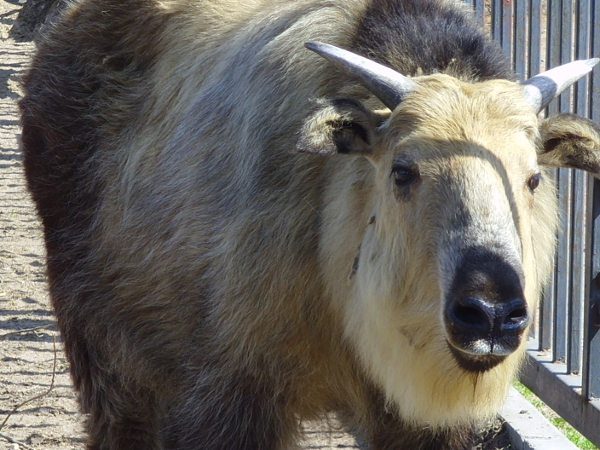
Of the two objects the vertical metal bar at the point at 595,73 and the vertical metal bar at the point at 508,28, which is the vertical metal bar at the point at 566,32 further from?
the vertical metal bar at the point at 508,28

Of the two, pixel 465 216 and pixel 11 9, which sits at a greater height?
pixel 465 216

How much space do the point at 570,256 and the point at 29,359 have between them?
329 cm

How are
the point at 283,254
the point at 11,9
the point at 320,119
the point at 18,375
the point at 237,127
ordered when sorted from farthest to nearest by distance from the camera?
the point at 11,9 < the point at 18,375 < the point at 237,127 < the point at 283,254 < the point at 320,119

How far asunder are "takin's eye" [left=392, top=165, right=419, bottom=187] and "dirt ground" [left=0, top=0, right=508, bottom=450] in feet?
4.82

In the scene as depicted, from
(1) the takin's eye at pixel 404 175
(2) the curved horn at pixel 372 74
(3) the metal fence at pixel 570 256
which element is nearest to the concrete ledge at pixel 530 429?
(3) the metal fence at pixel 570 256

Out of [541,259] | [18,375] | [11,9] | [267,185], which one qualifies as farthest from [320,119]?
[11,9]

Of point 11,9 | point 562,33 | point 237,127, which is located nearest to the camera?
point 237,127

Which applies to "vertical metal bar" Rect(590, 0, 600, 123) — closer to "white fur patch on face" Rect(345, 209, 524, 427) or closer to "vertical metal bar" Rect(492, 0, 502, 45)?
"vertical metal bar" Rect(492, 0, 502, 45)

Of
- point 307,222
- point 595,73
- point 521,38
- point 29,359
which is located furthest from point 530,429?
point 29,359

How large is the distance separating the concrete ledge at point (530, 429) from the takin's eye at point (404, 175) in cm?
188

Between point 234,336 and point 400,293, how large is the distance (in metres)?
0.74

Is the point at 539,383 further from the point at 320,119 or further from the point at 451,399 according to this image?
the point at 320,119

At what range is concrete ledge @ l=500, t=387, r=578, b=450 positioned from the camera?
15.0 feet

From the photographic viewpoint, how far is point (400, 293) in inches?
128
